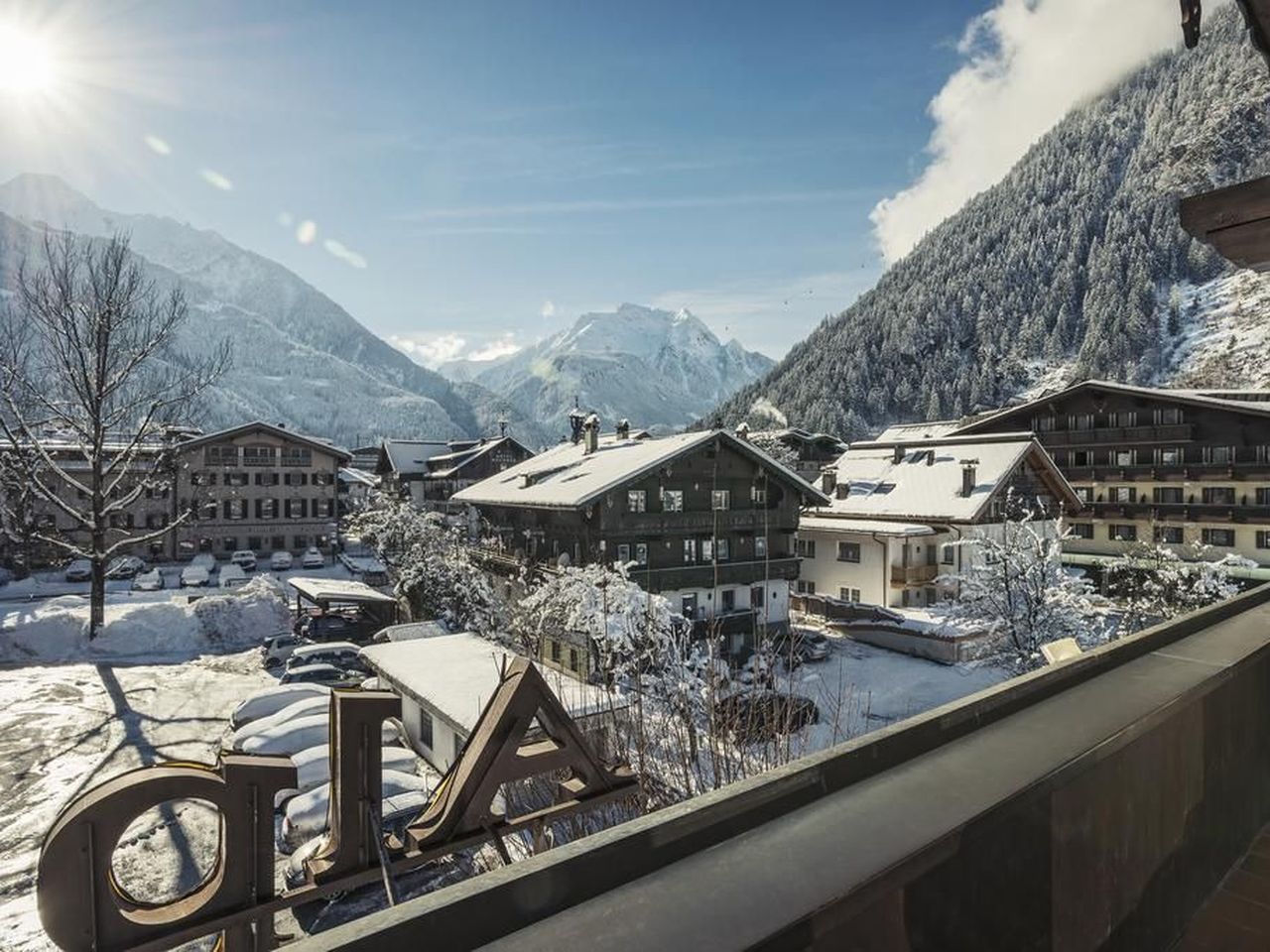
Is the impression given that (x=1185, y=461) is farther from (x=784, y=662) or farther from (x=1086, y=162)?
(x=1086, y=162)

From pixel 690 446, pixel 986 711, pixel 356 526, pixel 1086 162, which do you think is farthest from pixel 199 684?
pixel 1086 162

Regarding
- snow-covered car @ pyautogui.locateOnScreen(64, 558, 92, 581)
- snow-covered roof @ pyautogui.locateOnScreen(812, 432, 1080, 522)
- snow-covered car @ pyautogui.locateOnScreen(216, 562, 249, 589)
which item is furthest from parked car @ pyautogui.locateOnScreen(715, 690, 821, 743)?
snow-covered car @ pyautogui.locateOnScreen(64, 558, 92, 581)

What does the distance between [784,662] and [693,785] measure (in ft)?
53.8

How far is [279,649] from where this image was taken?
2464 cm

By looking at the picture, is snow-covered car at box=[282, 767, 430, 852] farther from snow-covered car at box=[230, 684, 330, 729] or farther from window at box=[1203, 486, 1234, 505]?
window at box=[1203, 486, 1234, 505]

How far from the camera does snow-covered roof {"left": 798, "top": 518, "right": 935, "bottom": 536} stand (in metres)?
30.3

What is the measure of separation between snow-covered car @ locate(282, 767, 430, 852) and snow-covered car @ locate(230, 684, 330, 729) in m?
5.53

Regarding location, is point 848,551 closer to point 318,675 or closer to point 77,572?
point 318,675

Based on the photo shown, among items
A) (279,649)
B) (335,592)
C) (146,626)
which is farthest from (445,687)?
(146,626)

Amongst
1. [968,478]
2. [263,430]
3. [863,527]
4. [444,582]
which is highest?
[263,430]

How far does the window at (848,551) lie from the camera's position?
32312mm

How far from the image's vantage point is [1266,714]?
3.29 meters

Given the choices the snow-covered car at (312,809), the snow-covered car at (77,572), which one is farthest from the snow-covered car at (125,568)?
the snow-covered car at (312,809)

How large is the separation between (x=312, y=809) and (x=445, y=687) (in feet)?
14.2
